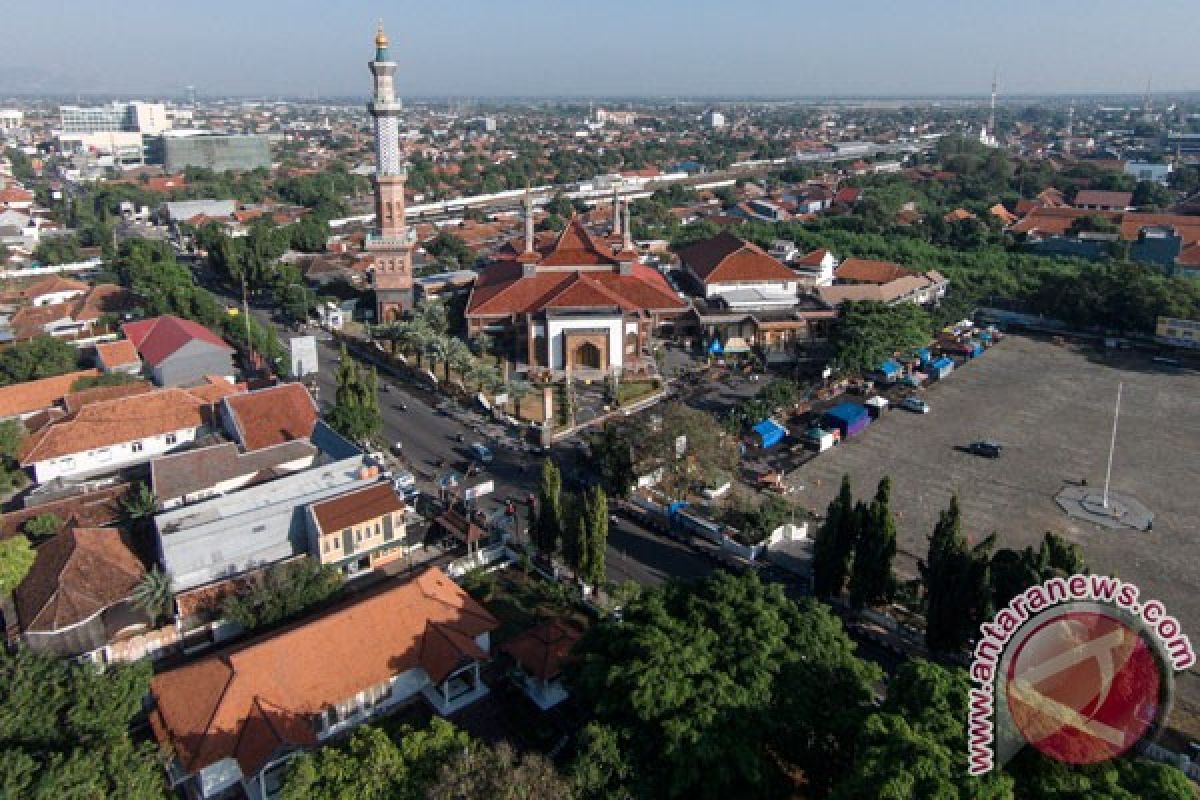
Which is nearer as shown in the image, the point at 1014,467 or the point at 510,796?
the point at 510,796

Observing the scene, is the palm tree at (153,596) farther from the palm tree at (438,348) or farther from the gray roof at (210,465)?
the palm tree at (438,348)

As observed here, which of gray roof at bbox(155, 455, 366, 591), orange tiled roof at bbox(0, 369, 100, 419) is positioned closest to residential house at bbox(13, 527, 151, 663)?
gray roof at bbox(155, 455, 366, 591)

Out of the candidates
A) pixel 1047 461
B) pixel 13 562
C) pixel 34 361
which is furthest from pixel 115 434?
pixel 1047 461

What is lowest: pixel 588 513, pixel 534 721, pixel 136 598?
pixel 534 721

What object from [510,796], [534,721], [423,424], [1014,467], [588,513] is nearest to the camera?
[510,796]

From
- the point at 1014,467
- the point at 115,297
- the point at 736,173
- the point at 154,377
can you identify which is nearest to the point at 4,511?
the point at 154,377

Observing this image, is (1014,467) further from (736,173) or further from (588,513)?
(736,173)

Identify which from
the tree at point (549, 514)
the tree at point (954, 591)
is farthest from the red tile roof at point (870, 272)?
the tree at point (549, 514)
